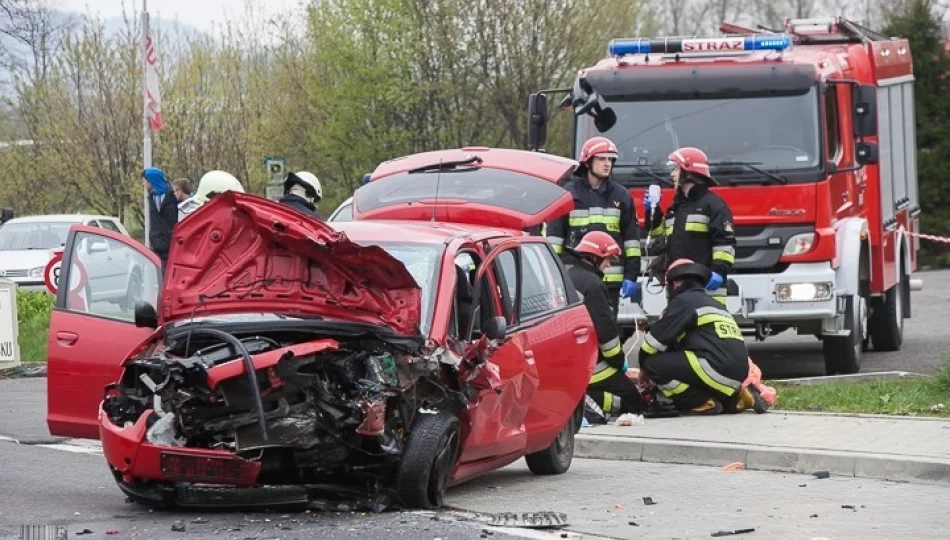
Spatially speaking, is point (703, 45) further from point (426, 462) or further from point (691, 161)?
point (426, 462)

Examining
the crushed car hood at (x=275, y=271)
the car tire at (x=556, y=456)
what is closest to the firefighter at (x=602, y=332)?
the car tire at (x=556, y=456)

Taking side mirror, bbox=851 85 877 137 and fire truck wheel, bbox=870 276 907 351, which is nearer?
side mirror, bbox=851 85 877 137

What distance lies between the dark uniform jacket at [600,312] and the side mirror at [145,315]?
400 cm

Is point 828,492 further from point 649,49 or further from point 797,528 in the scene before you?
point 649,49

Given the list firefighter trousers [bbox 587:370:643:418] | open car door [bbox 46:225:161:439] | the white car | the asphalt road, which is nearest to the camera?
the asphalt road

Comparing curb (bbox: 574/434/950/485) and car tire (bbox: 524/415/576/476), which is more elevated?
car tire (bbox: 524/415/576/476)

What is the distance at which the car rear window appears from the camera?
12.6 metres

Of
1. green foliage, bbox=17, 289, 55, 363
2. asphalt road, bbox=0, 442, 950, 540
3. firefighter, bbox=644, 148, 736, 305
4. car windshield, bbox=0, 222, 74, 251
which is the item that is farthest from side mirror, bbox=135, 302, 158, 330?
car windshield, bbox=0, 222, 74, 251

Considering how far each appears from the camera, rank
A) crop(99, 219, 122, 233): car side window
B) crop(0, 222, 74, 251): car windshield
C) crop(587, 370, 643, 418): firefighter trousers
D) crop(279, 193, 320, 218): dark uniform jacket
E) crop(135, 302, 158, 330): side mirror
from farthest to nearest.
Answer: crop(99, 219, 122, 233): car side window → crop(0, 222, 74, 251): car windshield → crop(587, 370, 643, 418): firefighter trousers → crop(279, 193, 320, 218): dark uniform jacket → crop(135, 302, 158, 330): side mirror

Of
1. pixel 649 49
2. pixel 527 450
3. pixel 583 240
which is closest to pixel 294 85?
pixel 649 49

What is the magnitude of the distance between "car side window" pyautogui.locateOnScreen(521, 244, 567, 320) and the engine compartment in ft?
4.52

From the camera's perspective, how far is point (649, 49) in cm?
1667

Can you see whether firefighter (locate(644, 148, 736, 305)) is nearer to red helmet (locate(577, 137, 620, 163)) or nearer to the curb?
red helmet (locate(577, 137, 620, 163))

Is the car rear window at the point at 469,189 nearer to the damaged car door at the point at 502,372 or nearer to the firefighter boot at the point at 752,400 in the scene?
the firefighter boot at the point at 752,400
